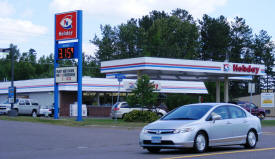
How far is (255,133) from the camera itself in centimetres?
1689

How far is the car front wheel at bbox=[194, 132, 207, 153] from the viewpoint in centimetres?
1448

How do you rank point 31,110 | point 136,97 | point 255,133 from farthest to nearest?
1. point 31,110
2. point 136,97
3. point 255,133

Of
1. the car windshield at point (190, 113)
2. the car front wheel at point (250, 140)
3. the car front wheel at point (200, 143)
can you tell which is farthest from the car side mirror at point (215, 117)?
the car front wheel at point (250, 140)

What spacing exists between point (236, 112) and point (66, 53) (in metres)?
21.0

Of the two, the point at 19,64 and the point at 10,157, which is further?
the point at 19,64

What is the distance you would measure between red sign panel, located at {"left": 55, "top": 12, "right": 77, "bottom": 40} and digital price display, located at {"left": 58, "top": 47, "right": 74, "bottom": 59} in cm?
82

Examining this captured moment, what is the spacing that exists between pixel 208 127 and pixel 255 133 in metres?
2.76

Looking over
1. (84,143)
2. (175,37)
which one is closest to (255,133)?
(84,143)

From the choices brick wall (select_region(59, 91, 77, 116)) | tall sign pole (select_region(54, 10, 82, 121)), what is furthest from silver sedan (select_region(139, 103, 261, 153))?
brick wall (select_region(59, 91, 77, 116))

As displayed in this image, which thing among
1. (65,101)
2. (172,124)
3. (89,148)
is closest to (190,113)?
(172,124)

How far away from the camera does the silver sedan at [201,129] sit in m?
14.2

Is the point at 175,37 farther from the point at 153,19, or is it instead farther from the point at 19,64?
the point at 19,64

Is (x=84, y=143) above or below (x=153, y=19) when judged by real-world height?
below

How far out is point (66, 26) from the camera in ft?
117
